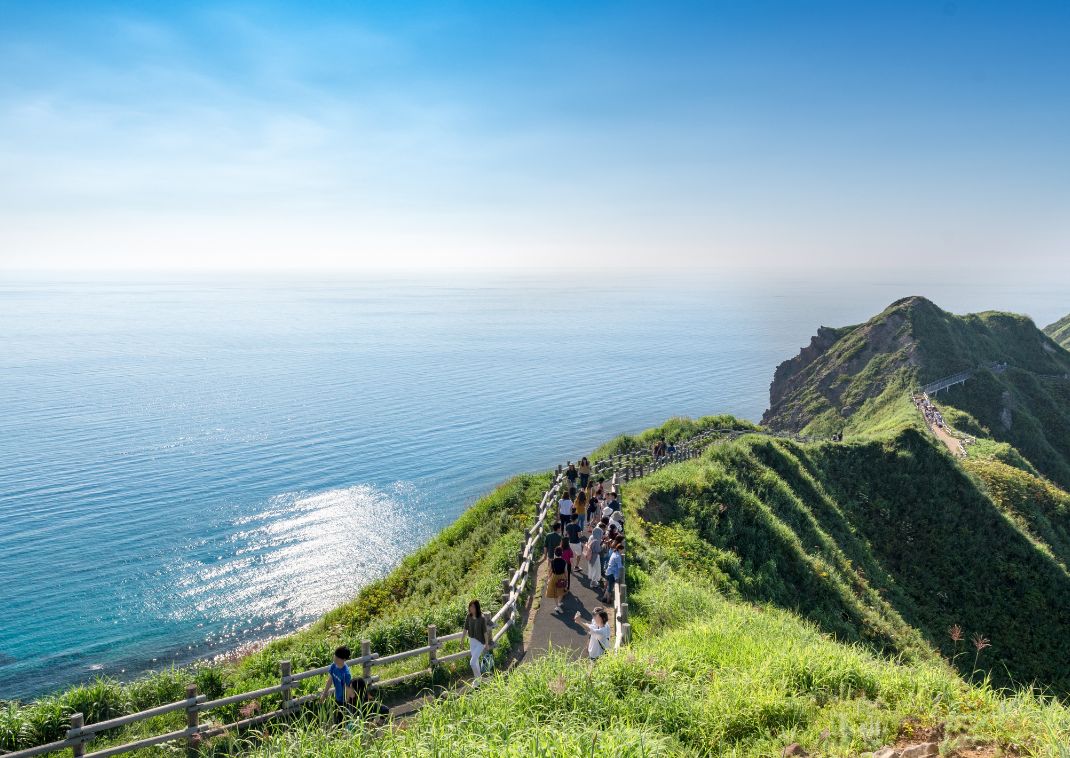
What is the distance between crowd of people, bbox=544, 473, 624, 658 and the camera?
16.3 m

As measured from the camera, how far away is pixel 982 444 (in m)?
47.3

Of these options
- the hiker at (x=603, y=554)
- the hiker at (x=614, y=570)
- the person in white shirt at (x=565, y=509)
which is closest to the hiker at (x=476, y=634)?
the hiker at (x=614, y=570)

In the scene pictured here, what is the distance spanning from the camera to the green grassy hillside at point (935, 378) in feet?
199

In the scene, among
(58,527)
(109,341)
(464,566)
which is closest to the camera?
(464,566)

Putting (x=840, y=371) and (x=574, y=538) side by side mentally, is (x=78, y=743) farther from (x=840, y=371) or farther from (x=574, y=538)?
(x=840, y=371)

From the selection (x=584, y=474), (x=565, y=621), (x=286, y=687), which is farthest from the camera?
(x=584, y=474)

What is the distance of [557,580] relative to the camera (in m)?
16.4

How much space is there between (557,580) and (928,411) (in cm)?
5423

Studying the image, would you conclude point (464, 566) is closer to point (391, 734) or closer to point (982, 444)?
point (391, 734)

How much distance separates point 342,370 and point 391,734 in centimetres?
11008

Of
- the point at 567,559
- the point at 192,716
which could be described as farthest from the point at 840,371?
the point at 192,716

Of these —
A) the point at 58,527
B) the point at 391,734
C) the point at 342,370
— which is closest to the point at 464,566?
the point at 391,734

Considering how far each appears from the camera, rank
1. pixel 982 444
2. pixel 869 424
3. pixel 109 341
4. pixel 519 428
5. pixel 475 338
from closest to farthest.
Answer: pixel 982 444
pixel 869 424
pixel 519 428
pixel 109 341
pixel 475 338

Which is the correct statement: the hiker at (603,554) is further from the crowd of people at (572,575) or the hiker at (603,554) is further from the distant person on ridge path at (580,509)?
the distant person on ridge path at (580,509)
